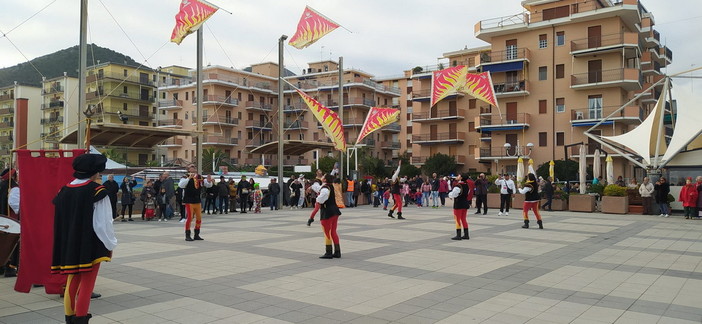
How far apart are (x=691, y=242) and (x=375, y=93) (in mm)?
68737

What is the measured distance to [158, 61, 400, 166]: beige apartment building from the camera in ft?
242

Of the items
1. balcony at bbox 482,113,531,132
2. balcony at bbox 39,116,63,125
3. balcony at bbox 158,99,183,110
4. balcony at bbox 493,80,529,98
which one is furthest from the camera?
balcony at bbox 39,116,63,125

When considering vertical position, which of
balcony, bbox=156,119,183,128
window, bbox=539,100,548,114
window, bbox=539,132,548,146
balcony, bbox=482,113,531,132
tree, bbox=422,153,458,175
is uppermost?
balcony, bbox=156,119,183,128

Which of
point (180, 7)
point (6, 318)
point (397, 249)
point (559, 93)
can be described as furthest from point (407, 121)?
point (6, 318)

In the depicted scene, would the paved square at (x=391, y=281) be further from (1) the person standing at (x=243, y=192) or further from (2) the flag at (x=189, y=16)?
(1) the person standing at (x=243, y=192)

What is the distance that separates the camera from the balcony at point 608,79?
1848 inches

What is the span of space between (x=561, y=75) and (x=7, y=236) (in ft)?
170

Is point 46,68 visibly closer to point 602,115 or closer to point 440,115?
point 440,115

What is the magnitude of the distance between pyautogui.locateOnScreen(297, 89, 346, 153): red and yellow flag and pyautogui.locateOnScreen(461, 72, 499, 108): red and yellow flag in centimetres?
689

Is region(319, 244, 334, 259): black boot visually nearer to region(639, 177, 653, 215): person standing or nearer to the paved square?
the paved square

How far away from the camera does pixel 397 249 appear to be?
1123 centimetres

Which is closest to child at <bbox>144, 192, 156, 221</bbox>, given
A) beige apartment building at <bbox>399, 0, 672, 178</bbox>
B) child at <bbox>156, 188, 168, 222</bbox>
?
child at <bbox>156, 188, 168, 222</bbox>

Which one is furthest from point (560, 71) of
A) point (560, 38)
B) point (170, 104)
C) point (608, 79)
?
point (170, 104)

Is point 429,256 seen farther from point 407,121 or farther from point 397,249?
point 407,121
